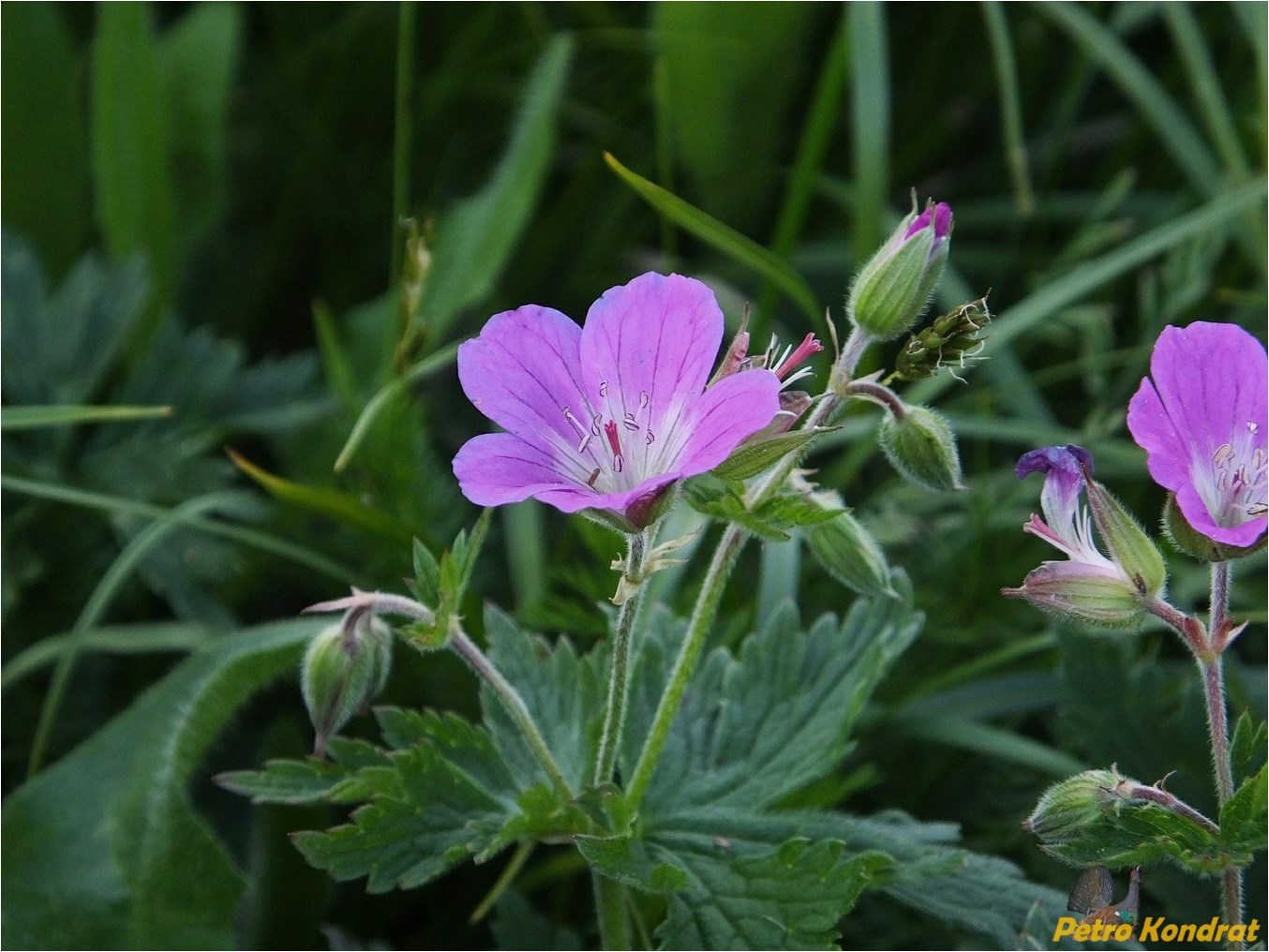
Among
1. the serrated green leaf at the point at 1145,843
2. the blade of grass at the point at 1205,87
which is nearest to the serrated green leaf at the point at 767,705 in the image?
the serrated green leaf at the point at 1145,843

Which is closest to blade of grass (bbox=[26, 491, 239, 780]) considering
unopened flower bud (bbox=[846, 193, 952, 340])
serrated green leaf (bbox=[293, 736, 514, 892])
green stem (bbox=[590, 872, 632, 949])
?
serrated green leaf (bbox=[293, 736, 514, 892])

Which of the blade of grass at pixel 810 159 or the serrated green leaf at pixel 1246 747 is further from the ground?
the blade of grass at pixel 810 159

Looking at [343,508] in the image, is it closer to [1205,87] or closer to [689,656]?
[689,656]

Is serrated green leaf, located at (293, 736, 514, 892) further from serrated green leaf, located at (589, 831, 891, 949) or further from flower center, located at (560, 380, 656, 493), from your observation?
flower center, located at (560, 380, 656, 493)

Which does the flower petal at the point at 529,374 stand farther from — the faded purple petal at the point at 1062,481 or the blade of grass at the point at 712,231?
the faded purple petal at the point at 1062,481

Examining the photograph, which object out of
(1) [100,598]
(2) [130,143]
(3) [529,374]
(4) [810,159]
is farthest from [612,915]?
(2) [130,143]

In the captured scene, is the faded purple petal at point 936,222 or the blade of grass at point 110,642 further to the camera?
the blade of grass at point 110,642

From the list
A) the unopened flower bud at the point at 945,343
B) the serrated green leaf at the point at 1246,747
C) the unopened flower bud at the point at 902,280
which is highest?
the unopened flower bud at the point at 902,280

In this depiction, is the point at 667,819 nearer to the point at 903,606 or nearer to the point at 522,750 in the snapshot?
the point at 522,750
